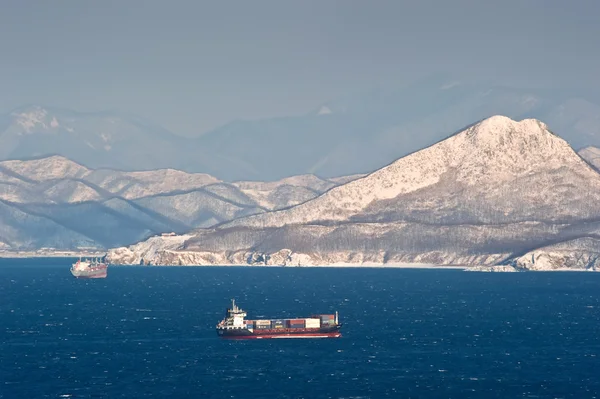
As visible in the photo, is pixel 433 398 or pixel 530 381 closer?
pixel 433 398

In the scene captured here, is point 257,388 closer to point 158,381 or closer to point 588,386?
point 158,381

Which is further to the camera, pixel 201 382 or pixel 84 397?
pixel 201 382

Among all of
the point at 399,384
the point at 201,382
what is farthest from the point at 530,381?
the point at 201,382

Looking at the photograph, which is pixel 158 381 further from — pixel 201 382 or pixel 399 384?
pixel 399 384

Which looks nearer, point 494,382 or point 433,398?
point 433,398

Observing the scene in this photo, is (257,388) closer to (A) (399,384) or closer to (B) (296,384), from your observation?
(B) (296,384)

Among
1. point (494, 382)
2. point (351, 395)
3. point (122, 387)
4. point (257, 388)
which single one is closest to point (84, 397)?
point (122, 387)

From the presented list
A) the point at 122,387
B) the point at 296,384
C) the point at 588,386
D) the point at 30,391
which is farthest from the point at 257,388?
the point at 588,386
